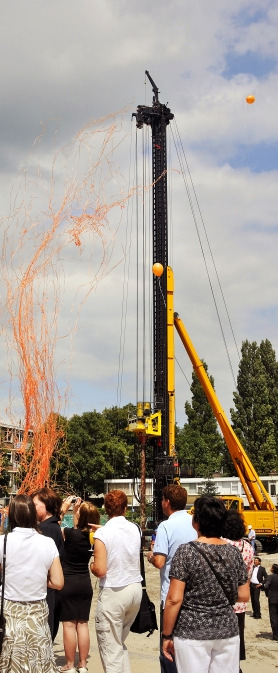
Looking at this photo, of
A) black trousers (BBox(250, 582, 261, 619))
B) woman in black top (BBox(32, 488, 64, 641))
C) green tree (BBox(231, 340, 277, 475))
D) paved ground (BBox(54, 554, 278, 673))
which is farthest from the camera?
green tree (BBox(231, 340, 277, 475))

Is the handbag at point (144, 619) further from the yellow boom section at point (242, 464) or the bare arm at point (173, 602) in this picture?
the yellow boom section at point (242, 464)

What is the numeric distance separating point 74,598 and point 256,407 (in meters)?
46.6

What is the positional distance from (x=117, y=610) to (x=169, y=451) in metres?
21.1

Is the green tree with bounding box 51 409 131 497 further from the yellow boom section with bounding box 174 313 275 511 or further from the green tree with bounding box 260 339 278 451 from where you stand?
the yellow boom section with bounding box 174 313 275 511

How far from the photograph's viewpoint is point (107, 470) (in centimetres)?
Answer: 5872

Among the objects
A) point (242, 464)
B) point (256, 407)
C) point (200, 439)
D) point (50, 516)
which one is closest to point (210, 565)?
point (50, 516)

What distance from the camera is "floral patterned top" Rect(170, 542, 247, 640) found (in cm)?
421

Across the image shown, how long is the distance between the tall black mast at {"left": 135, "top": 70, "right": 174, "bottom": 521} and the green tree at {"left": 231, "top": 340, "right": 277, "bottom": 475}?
2459 centimetres

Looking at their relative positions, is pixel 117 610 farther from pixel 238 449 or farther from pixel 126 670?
pixel 238 449

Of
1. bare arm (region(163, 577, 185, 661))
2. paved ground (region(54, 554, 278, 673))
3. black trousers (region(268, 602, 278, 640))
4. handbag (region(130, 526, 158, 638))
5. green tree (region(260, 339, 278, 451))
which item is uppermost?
green tree (region(260, 339, 278, 451))

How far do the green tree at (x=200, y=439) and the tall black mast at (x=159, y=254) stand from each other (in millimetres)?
27753

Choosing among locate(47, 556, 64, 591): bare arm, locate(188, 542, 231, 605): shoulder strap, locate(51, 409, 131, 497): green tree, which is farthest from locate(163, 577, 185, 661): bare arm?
locate(51, 409, 131, 497): green tree

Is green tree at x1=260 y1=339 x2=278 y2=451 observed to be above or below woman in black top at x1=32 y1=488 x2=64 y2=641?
above

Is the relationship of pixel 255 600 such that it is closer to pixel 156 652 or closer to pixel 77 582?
pixel 156 652
